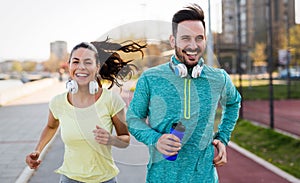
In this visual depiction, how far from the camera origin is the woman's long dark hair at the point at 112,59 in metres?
2.40

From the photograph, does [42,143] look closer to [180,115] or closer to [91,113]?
[91,113]

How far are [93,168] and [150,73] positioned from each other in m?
0.77

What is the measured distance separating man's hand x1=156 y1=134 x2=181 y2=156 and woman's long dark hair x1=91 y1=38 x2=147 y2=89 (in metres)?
0.49

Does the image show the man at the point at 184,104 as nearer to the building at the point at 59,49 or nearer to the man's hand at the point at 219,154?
the man's hand at the point at 219,154

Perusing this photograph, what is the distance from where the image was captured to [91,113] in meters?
2.58

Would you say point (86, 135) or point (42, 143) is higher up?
point (86, 135)

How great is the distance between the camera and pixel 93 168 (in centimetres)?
273

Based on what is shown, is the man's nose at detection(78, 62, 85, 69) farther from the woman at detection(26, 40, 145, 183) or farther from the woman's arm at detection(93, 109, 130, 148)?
the woman's arm at detection(93, 109, 130, 148)

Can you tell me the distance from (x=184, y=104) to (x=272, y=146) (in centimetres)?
723

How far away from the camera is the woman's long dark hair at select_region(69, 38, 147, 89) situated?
240 cm

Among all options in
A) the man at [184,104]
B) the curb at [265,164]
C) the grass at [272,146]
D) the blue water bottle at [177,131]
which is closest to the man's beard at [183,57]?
the man at [184,104]

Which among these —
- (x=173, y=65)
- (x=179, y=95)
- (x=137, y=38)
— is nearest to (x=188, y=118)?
(x=179, y=95)

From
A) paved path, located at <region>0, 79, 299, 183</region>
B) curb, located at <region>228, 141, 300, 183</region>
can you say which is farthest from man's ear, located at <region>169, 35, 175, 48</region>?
curb, located at <region>228, 141, 300, 183</region>

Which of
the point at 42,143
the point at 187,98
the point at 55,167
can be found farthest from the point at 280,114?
the point at 187,98
